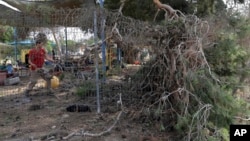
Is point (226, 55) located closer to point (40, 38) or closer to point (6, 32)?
point (40, 38)

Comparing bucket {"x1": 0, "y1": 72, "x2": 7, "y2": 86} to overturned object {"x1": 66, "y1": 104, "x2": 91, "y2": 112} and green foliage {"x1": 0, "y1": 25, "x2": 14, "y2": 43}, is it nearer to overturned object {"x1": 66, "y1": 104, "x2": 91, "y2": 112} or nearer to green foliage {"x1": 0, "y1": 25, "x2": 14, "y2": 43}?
green foliage {"x1": 0, "y1": 25, "x2": 14, "y2": 43}

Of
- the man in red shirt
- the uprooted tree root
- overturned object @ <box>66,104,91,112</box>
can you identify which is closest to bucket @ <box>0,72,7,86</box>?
the man in red shirt

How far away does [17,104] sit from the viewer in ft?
23.6

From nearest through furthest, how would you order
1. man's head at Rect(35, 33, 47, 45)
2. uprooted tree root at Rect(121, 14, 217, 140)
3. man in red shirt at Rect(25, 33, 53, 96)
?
uprooted tree root at Rect(121, 14, 217, 140), man's head at Rect(35, 33, 47, 45), man in red shirt at Rect(25, 33, 53, 96)

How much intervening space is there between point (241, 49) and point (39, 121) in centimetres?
393

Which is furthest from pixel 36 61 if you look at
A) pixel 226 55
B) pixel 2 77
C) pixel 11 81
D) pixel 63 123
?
pixel 226 55

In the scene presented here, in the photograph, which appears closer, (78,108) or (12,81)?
(78,108)

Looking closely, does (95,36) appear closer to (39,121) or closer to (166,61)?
(166,61)

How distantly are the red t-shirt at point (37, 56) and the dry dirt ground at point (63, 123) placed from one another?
1.11 metres

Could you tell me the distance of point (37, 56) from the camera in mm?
8133

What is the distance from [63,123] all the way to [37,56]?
316cm

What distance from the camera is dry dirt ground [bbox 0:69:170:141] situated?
4855 mm

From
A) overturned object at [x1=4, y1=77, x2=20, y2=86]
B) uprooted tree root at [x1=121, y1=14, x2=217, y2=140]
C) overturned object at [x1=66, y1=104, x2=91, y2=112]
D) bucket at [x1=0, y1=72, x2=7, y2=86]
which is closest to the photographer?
uprooted tree root at [x1=121, y1=14, x2=217, y2=140]

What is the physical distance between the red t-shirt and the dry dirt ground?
1.11 meters
